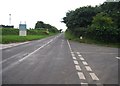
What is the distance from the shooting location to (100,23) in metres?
51.3

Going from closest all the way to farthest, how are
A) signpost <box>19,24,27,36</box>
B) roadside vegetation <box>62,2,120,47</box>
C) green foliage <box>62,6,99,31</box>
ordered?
roadside vegetation <box>62,2,120,47</box> < signpost <box>19,24,27,36</box> < green foliage <box>62,6,99,31</box>

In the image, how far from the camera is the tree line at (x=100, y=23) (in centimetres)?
4141

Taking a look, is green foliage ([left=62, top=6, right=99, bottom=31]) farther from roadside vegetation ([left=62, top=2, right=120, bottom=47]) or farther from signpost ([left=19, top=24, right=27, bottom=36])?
signpost ([left=19, top=24, right=27, bottom=36])

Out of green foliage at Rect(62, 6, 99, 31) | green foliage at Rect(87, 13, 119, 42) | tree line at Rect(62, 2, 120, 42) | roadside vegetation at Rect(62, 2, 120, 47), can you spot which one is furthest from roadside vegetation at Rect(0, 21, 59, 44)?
green foliage at Rect(87, 13, 119, 42)

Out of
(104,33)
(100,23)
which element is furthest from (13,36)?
(104,33)

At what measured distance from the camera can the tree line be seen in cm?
4141

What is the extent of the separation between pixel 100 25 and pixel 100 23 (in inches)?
124

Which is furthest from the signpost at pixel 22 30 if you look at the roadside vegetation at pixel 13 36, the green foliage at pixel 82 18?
the green foliage at pixel 82 18

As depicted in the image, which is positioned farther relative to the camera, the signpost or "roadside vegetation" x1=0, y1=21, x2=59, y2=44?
the signpost

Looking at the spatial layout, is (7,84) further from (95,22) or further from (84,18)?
(84,18)

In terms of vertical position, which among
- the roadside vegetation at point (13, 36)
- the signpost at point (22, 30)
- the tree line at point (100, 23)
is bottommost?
the roadside vegetation at point (13, 36)

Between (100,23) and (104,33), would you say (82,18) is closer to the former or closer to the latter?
Result: (100,23)

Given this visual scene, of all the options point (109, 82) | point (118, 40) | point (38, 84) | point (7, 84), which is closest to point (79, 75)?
point (109, 82)

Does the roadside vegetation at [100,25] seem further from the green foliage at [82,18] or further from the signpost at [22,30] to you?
the signpost at [22,30]
